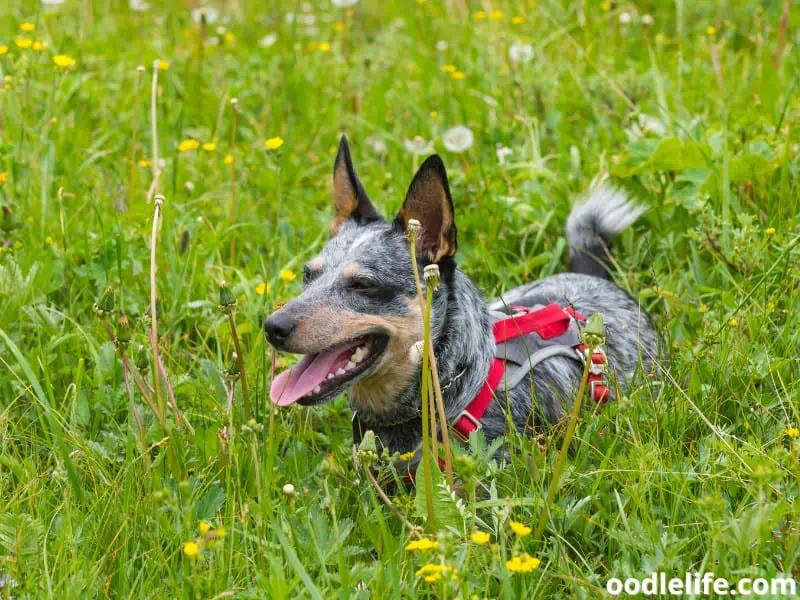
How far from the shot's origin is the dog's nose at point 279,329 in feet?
9.66

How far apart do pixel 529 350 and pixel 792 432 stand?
0.91 meters

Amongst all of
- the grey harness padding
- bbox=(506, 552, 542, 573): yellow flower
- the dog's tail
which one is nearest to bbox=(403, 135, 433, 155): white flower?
the dog's tail

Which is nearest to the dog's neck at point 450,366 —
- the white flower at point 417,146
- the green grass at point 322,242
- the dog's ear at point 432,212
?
the dog's ear at point 432,212

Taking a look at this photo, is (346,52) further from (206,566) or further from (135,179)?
(206,566)

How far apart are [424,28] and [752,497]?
15.1ft

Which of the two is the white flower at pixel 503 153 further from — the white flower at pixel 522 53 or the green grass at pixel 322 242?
the white flower at pixel 522 53

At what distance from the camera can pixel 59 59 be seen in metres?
4.70

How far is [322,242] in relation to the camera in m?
4.52

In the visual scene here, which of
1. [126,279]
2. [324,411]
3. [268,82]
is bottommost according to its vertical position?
[324,411]

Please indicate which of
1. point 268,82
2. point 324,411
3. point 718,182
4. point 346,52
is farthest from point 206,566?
point 346,52

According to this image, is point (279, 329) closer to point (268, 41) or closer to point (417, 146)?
point (417, 146)

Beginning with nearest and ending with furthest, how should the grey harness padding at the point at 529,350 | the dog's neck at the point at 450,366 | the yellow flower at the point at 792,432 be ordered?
the yellow flower at the point at 792,432
the dog's neck at the point at 450,366
the grey harness padding at the point at 529,350

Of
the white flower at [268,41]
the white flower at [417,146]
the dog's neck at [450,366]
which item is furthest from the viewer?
the white flower at [268,41]

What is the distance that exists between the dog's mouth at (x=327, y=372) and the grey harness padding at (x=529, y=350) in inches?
17.3
